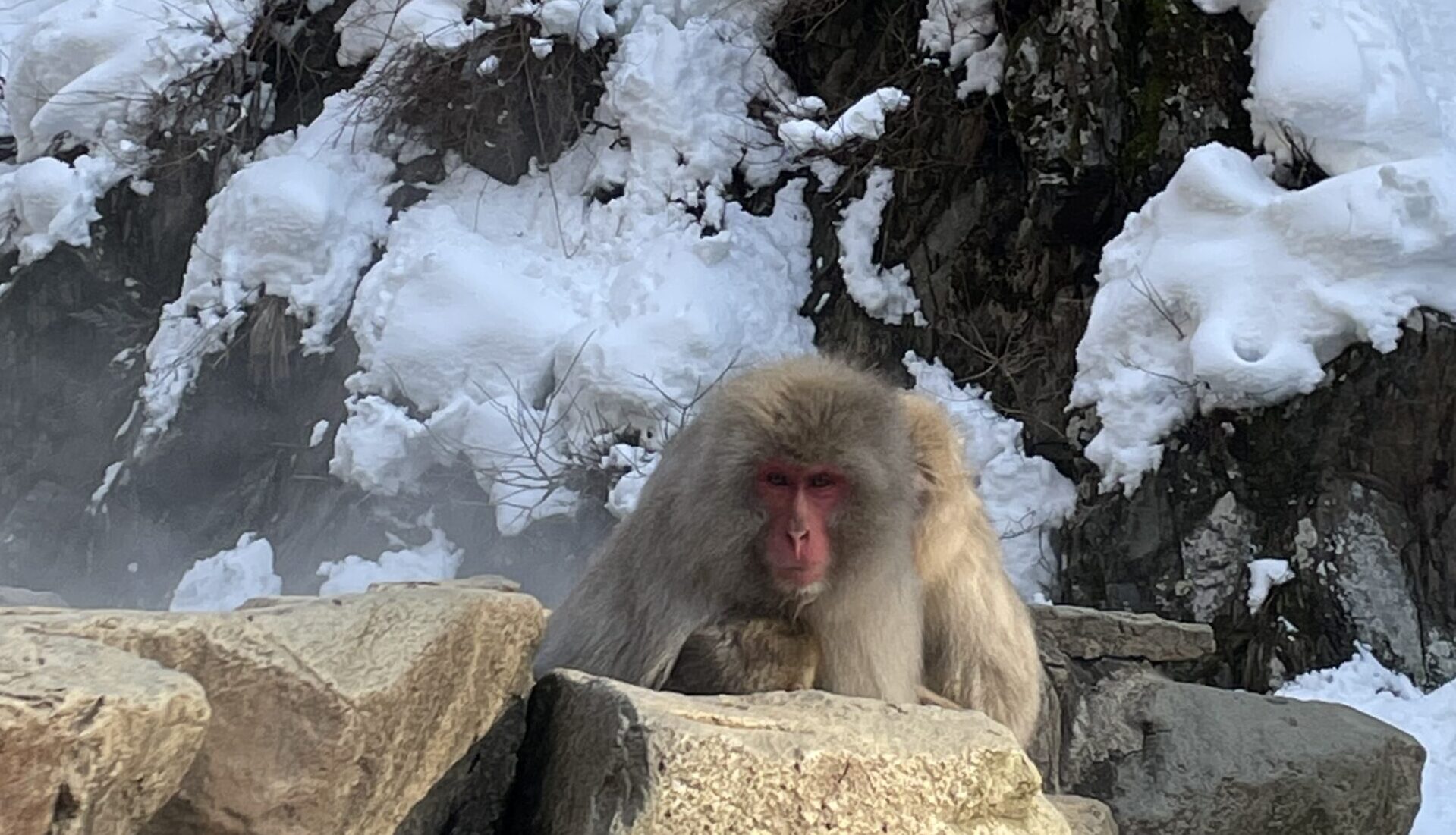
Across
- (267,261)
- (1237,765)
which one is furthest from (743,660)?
(267,261)

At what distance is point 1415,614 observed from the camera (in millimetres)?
4789

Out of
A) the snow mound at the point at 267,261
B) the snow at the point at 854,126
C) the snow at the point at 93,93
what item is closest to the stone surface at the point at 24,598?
the snow mound at the point at 267,261

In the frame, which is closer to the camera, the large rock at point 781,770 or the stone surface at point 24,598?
the large rock at point 781,770

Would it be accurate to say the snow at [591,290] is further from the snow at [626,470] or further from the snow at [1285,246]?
the snow at [1285,246]

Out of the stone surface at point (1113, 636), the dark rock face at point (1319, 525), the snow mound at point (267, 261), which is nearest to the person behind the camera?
the stone surface at point (1113, 636)

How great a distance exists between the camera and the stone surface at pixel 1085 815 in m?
2.40

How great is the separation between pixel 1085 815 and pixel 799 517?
32.9 inches

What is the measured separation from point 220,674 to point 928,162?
5.29 metres

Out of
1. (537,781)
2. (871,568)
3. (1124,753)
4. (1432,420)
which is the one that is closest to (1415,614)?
(1432,420)

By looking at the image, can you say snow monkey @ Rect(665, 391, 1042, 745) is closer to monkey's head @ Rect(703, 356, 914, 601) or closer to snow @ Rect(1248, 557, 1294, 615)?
monkey's head @ Rect(703, 356, 914, 601)

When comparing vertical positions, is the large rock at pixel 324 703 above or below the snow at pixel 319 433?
above

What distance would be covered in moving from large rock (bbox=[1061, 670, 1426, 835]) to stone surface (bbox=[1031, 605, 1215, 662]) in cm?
18

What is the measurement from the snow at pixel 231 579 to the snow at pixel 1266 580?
156 inches

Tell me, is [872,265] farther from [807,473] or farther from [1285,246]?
[807,473]
